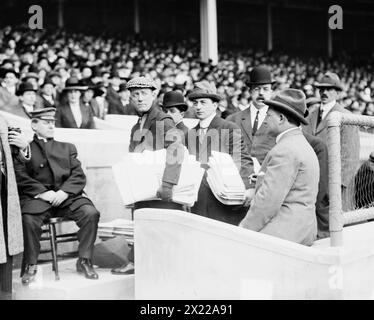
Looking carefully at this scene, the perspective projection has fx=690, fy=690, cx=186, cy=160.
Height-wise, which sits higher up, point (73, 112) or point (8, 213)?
point (73, 112)

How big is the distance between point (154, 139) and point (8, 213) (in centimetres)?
138

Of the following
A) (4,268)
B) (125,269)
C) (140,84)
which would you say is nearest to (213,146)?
(140,84)

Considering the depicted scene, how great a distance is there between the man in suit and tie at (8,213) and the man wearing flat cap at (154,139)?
0.90m

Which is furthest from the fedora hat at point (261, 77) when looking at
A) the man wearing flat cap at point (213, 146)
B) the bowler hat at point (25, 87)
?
the bowler hat at point (25, 87)

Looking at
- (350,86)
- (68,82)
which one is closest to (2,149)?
(68,82)

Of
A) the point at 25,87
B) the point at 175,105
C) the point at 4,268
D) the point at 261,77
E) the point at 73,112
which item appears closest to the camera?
the point at 4,268

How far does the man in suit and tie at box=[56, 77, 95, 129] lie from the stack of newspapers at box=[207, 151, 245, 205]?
15.9 feet

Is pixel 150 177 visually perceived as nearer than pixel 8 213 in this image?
No

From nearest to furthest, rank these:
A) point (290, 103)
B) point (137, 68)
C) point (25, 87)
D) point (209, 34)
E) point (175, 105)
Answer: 1. point (290, 103)
2. point (175, 105)
3. point (25, 87)
4. point (137, 68)
5. point (209, 34)

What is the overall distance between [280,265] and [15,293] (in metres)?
2.22

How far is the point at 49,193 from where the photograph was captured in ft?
18.5

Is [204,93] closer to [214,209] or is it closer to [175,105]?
[214,209]

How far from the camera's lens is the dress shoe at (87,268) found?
5.43 m
